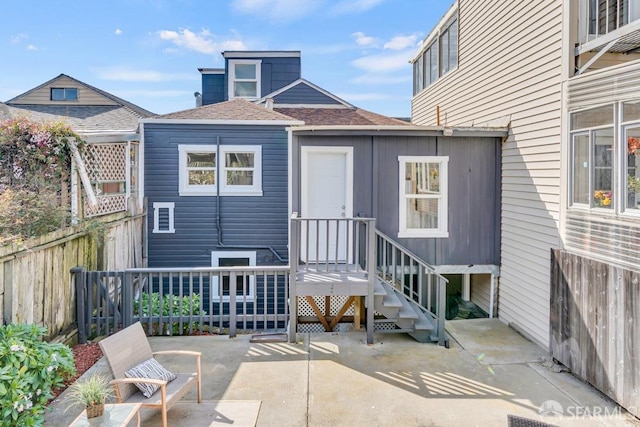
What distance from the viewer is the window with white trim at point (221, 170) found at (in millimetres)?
9047

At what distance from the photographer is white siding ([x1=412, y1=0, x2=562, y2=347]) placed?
20.1ft

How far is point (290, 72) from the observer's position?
47.3ft

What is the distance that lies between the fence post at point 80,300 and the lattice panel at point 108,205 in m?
1.07

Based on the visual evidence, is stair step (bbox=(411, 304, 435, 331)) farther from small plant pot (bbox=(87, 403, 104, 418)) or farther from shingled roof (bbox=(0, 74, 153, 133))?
shingled roof (bbox=(0, 74, 153, 133))

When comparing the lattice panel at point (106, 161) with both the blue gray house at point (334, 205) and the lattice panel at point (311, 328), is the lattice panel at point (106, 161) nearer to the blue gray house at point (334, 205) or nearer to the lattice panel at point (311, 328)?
the blue gray house at point (334, 205)

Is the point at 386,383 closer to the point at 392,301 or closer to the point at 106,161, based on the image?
the point at 392,301

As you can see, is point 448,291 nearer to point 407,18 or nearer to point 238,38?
point 407,18

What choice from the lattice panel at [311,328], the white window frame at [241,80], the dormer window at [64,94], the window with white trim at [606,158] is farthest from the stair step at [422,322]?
the dormer window at [64,94]

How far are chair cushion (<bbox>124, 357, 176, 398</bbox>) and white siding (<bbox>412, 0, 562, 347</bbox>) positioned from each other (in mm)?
5441

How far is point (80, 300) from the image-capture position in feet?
19.8

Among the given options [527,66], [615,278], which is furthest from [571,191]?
[527,66]

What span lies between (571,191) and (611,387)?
8.34 ft

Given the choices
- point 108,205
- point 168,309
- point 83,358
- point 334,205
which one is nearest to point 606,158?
point 334,205

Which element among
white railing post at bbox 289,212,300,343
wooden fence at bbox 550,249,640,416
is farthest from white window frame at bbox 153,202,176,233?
wooden fence at bbox 550,249,640,416
